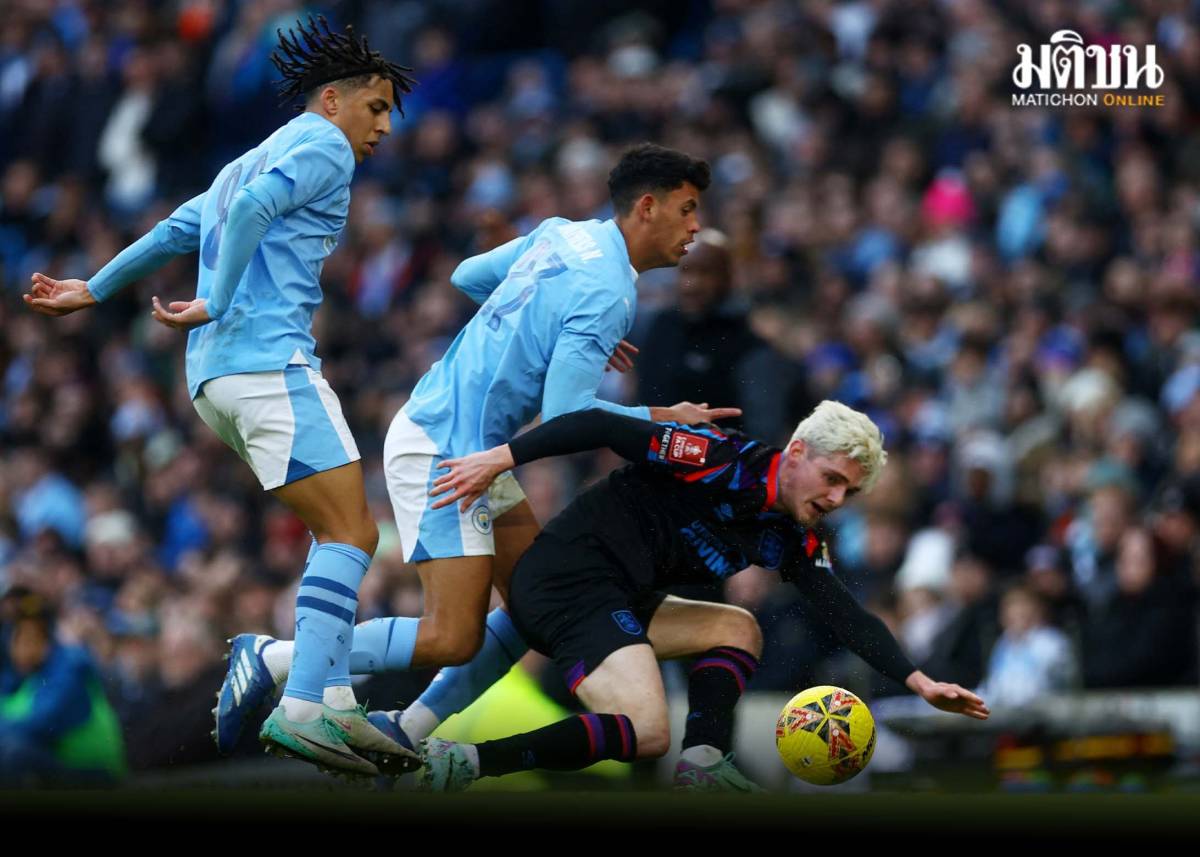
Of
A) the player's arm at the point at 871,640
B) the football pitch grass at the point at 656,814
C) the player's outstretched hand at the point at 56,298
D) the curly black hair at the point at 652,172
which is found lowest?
the football pitch grass at the point at 656,814

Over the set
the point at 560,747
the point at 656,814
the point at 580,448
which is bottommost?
the point at 656,814

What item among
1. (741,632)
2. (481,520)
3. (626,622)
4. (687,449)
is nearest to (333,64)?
(481,520)

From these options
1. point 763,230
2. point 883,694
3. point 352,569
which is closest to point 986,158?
point 763,230

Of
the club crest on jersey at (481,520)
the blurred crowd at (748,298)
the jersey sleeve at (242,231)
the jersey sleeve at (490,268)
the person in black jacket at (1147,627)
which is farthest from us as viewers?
the blurred crowd at (748,298)

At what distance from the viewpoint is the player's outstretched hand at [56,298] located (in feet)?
19.0

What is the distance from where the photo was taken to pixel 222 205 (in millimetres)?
5664

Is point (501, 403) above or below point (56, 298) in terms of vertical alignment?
below

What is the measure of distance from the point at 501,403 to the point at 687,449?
2.18 feet

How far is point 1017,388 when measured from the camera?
10.1 meters

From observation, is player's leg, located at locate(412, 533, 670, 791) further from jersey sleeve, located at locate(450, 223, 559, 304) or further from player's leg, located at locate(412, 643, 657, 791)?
jersey sleeve, located at locate(450, 223, 559, 304)

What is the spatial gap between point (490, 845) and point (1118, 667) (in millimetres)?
6029

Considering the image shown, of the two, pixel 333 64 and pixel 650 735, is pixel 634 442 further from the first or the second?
pixel 333 64

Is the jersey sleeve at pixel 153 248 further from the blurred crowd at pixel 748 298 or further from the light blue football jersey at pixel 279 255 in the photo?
the blurred crowd at pixel 748 298

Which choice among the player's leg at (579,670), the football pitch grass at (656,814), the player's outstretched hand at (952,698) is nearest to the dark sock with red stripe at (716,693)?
the player's leg at (579,670)
